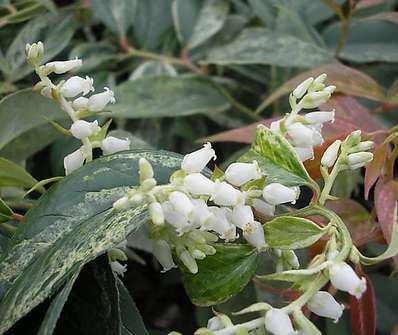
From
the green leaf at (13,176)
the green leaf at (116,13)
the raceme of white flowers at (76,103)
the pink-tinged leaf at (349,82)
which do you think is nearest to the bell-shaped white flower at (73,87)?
the raceme of white flowers at (76,103)

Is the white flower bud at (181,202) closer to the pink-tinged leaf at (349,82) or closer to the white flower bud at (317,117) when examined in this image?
the white flower bud at (317,117)

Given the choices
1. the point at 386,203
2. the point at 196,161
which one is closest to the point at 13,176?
the point at 196,161

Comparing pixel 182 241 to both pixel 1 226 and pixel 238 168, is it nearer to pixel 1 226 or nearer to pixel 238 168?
pixel 238 168

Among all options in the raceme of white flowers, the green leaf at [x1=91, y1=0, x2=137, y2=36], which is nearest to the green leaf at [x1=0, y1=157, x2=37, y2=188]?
the raceme of white flowers

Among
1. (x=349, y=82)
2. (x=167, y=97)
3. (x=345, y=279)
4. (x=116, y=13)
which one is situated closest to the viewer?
(x=345, y=279)

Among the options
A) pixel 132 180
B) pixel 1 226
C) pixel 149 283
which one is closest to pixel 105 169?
pixel 132 180

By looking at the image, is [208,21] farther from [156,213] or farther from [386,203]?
[156,213]

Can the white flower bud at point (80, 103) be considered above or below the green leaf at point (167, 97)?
above
